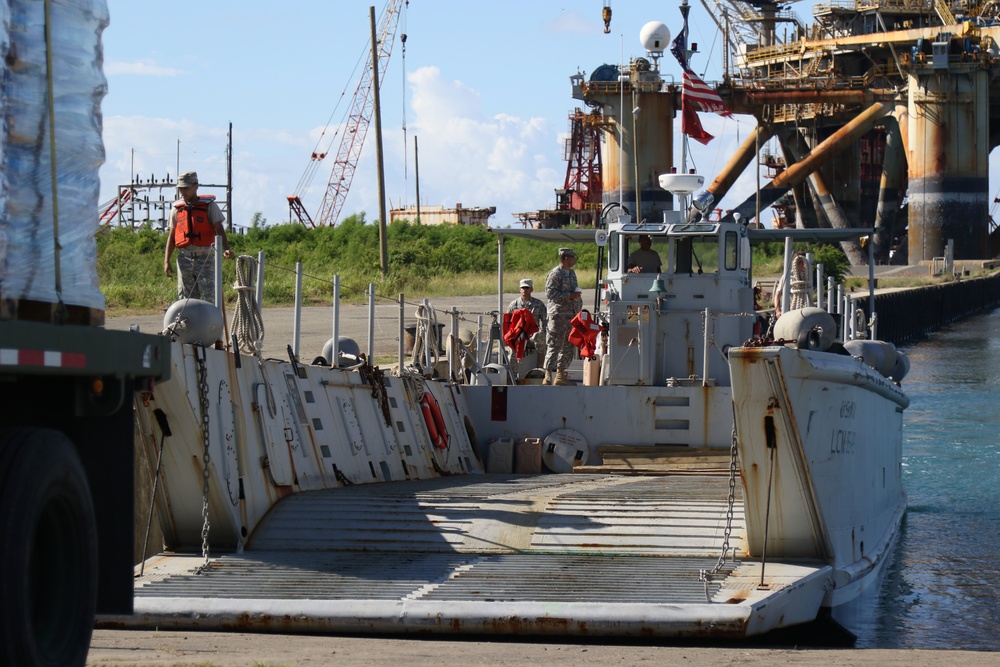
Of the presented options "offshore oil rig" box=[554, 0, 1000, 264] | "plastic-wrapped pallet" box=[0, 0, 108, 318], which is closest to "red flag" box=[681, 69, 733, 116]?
"plastic-wrapped pallet" box=[0, 0, 108, 318]

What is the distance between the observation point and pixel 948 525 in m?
16.6

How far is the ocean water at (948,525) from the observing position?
11117 millimetres

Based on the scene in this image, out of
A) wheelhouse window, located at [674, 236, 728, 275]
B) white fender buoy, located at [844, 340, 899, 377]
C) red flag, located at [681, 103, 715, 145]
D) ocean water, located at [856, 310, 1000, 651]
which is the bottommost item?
ocean water, located at [856, 310, 1000, 651]

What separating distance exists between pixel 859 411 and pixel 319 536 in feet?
14.4

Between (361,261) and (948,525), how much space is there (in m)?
36.9

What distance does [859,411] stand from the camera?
1102 cm

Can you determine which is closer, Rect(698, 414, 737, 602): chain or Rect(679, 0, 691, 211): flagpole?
Rect(698, 414, 737, 602): chain

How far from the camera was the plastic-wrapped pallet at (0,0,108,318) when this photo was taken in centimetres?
531

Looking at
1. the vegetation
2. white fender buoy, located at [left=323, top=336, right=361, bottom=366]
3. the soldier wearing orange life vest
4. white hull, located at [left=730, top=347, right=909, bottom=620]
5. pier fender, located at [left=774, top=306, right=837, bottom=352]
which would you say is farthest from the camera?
the vegetation

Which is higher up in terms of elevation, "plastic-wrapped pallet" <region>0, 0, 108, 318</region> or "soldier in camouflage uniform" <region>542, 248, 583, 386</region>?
"plastic-wrapped pallet" <region>0, 0, 108, 318</region>

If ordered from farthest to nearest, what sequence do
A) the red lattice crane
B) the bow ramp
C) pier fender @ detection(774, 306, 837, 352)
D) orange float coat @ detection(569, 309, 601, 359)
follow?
the red lattice crane → orange float coat @ detection(569, 309, 601, 359) → pier fender @ detection(774, 306, 837, 352) → the bow ramp

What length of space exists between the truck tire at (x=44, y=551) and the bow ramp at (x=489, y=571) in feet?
8.64

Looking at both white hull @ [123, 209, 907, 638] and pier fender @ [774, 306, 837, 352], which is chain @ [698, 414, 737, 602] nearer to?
white hull @ [123, 209, 907, 638]

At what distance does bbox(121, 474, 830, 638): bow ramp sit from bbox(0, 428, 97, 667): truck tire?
263cm
